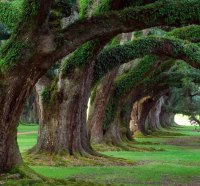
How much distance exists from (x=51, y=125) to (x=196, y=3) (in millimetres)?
8988

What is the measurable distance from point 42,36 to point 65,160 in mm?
8203

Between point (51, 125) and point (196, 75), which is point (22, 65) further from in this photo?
point (196, 75)

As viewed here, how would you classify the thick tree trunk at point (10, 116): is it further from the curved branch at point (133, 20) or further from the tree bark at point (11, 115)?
the curved branch at point (133, 20)

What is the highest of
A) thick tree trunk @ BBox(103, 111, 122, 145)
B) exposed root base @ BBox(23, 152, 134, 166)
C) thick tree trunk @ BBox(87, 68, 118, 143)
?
thick tree trunk @ BBox(87, 68, 118, 143)

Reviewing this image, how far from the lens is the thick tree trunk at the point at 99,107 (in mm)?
26672

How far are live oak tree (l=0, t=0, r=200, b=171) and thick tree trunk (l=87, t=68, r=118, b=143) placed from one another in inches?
541

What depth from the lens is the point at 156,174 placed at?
16.7 m

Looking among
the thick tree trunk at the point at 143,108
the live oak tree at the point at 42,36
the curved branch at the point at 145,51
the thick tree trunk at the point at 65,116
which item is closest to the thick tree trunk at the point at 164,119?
the thick tree trunk at the point at 143,108

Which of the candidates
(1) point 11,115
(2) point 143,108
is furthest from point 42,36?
(2) point 143,108

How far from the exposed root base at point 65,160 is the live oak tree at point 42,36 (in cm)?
662

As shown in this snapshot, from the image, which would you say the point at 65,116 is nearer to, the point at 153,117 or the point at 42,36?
the point at 42,36

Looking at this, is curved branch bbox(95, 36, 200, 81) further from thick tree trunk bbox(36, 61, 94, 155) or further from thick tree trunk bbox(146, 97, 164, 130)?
thick tree trunk bbox(146, 97, 164, 130)

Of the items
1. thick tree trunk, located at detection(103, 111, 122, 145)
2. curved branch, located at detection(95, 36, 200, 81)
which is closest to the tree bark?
curved branch, located at detection(95, 36, 200, 81)

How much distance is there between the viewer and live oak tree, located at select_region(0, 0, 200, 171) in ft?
38.0
